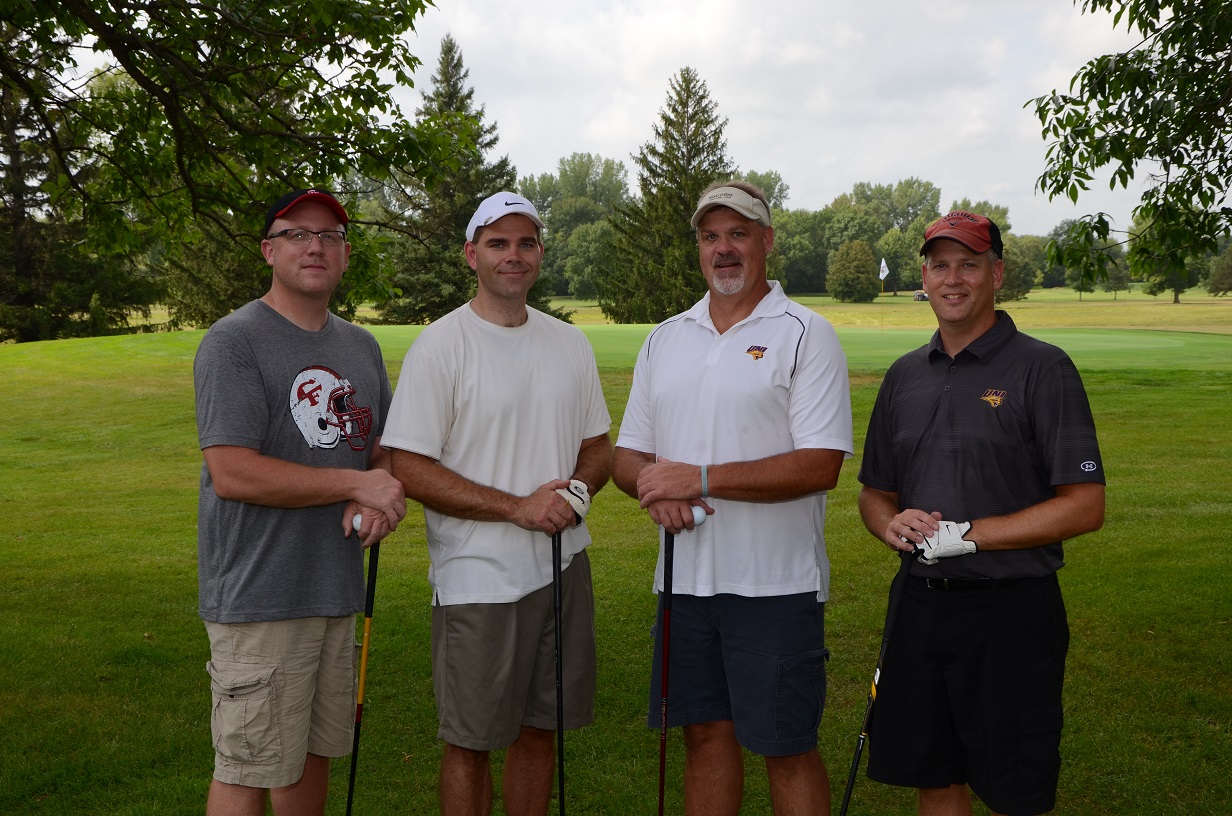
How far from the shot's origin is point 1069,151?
6758mm

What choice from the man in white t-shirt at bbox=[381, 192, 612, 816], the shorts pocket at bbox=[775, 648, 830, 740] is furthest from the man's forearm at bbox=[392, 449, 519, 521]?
the shorts pocket at bbox=[775, 648, 830, 740]

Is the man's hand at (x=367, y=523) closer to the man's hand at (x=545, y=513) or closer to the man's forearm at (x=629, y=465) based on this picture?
the man's hand at (x=545, y=513)

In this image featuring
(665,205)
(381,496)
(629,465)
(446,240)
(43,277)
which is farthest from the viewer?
(665,205)

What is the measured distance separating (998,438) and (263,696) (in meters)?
2.48

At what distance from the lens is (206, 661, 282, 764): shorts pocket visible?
3285mm

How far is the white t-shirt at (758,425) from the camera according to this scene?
3.40 metres

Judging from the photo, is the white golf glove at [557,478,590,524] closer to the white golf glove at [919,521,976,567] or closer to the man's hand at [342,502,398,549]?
the man's hand at [342,502,398,549]

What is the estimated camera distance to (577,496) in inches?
136

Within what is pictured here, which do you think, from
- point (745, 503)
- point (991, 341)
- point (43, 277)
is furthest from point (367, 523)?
point (43, 277)

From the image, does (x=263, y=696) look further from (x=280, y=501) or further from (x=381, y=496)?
(x=381, y=496)

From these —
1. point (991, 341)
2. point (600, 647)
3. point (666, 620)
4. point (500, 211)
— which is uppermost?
point (500, 211)

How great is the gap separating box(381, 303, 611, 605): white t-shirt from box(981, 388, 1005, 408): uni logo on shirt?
1405 mm

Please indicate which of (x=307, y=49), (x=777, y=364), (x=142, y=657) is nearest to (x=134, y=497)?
(x=142, y=657)

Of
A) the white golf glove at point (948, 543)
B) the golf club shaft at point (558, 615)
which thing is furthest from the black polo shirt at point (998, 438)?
the golf club shaft at point (558, 615)
